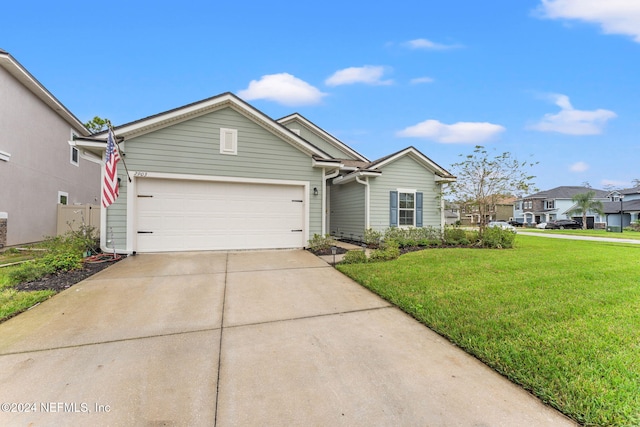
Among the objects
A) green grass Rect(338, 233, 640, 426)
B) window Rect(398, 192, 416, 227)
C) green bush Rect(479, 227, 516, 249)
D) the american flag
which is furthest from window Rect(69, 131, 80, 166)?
green bush Rect(479, 227, 516, 249)

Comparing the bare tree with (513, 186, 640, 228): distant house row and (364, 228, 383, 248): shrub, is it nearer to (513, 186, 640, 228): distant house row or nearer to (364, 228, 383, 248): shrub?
(364, 228, 383, 248): shrub

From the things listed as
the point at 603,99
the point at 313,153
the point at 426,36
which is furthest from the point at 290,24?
the point at 603,99

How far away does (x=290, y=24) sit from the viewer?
423 inches

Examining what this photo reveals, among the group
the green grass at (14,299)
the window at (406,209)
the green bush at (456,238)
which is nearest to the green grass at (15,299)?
the green grass at (14,299)

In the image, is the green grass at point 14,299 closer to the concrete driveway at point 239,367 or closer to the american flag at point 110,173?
the concrete driveway at point 239,367

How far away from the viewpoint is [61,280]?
16.0ft

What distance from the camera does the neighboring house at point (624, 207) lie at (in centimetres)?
3234

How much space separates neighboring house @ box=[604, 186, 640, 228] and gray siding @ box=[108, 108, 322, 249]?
42.1m

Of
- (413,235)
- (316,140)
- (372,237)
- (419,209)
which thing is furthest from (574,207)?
(372,237)

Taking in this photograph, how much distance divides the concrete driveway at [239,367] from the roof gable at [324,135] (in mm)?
11287

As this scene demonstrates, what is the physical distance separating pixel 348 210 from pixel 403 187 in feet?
8.32

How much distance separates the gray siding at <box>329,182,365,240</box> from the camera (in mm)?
10805

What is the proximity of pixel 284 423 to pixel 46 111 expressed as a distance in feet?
50.2

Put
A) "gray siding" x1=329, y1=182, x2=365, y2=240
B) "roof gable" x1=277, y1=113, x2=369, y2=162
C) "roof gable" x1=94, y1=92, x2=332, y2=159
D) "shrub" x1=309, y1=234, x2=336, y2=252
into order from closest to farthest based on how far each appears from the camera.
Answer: "roof gable" x1=94, y1=92, x2=332, y2=159
"shrub" x1=309, y1=234, x2=336, y2=252
"gray siding" x1=329, y1=182, x2=365, y2=240
"roof gable" x1=277, y1=113, x2=369, y2=162
